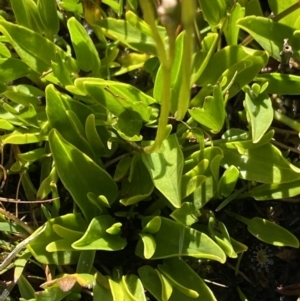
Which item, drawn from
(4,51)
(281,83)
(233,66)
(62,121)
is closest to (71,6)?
(4,51)

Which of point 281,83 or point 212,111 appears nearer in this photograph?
point 212,111

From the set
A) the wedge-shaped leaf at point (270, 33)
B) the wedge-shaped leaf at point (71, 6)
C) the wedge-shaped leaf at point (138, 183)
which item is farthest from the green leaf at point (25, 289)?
the wedge-shaped leaf at point (270, 33)

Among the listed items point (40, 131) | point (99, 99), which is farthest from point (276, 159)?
point (40, 131)

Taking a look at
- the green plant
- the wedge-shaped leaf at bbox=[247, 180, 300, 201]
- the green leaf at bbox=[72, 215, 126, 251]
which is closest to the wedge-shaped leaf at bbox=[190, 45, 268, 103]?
the green plant

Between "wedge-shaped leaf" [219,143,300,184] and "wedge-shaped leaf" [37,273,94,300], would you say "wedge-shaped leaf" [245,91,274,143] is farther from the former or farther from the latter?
"wedge-shaped leaf" [37,273,94,300]

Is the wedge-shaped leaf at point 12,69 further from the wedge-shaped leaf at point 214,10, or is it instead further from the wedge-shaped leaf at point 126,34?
the wedge-shaped leaf at point 214,10

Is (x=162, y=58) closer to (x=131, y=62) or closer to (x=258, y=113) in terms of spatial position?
(x=258, y=113)

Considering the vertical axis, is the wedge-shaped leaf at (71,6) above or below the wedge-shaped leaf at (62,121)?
above
